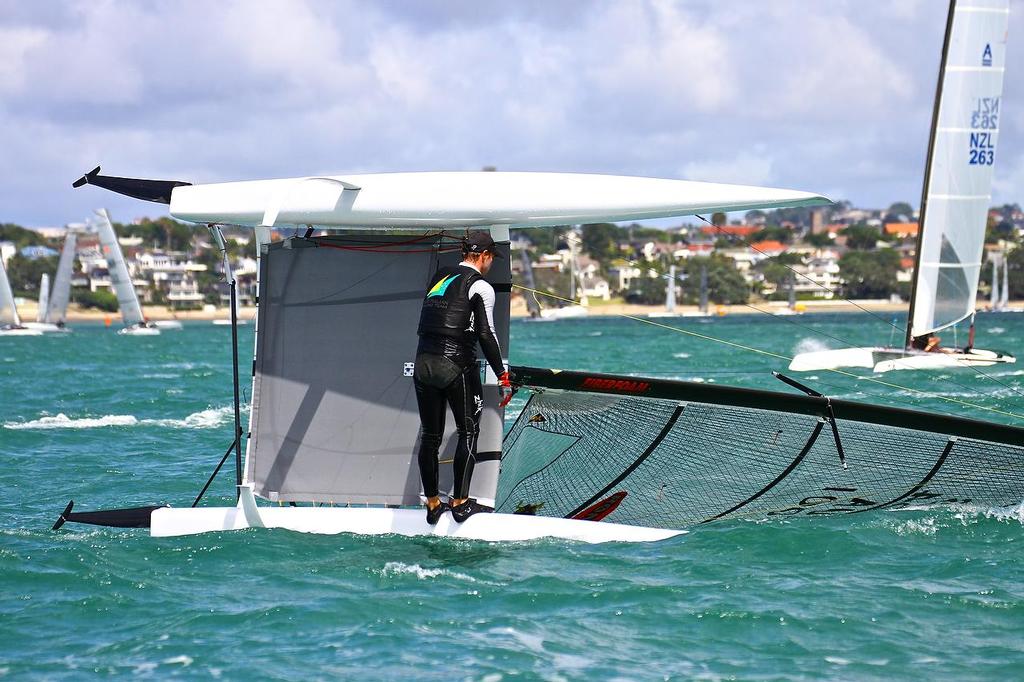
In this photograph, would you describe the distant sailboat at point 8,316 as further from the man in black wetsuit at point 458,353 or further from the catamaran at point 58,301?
the man in black wetsuit at point 458,353

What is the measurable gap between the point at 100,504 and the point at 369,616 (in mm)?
4393

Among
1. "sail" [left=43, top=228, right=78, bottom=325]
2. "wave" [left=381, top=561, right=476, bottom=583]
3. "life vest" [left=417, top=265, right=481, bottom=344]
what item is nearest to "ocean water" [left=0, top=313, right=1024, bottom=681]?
"wave" [left=381, top=561, right=476, bottom=583]

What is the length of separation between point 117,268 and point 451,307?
60880 mm

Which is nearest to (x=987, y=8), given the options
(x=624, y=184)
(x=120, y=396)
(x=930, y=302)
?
(x=930, y=302)

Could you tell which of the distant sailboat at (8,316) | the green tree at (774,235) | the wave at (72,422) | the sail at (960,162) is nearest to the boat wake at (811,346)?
the sail at (960,162)

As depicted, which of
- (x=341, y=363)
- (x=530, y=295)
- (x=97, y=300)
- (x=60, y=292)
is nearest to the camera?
(x=341, y=363)

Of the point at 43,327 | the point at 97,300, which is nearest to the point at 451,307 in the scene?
the point at 43,327

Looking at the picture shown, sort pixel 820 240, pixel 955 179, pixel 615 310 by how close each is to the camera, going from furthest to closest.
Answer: pixel 820 240 < pixel 615 310 < pixel 955 179

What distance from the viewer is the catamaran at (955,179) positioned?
2453 cm

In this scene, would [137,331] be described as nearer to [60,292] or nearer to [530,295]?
→ [60,292]

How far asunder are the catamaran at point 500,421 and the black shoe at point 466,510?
0.28 feet

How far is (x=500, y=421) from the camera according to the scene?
24.3 feet

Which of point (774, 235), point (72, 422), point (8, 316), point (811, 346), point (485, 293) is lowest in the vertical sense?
point (8, 316)

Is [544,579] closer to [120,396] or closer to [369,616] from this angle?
[369,616]
